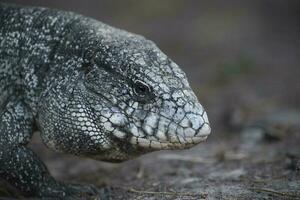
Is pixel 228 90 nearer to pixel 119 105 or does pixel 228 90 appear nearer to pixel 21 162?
pixel 119 105

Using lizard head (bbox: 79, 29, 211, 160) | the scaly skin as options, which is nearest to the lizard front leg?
the scaly skin

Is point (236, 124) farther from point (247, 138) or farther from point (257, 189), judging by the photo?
point (257, 189)

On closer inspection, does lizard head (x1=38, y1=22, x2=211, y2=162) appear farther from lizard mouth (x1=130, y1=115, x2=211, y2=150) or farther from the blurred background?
the blurred background

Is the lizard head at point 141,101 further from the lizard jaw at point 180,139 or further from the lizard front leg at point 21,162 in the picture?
the lizard front leg at point 21,162

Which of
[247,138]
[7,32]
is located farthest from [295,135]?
[7,32]

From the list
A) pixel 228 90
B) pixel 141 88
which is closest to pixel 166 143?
pixel 141 88

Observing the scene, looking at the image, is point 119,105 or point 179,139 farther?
point 119,105
